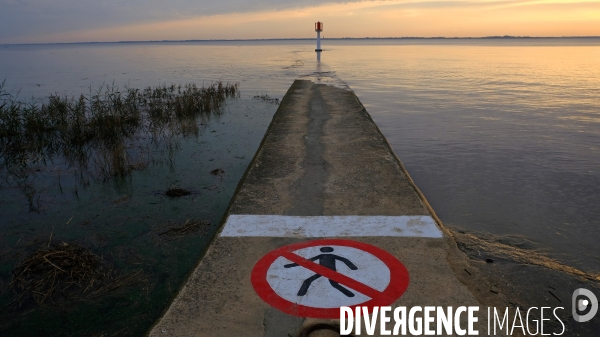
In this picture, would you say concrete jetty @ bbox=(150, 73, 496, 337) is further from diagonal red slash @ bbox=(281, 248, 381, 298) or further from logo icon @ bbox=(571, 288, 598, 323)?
logo icon @ bbox=(571, 288, 598, 323)

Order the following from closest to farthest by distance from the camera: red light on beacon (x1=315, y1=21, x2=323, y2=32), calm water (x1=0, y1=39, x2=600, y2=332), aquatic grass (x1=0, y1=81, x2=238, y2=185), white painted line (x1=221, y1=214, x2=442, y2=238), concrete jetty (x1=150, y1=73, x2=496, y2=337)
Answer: concrete jetty (x1=150, y1=73, x2=496, y2=337) < white painted line (x1=221, y1=214, x2=442, y2=238) < calm water (x1=0, y1=39, x2=600, y2=332) < aquatic grass (x1=0, y1=81, x2=238, y2=185) < red light on beacon (x1=315, y1=21, x2=323, y2=32)

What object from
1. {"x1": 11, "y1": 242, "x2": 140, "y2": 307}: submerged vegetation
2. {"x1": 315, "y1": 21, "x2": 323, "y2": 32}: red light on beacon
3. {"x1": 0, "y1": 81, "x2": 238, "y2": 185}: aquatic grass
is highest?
{"x1": 315, "y1": 21, "x2": 323, "y2": 32}: red light on beacon

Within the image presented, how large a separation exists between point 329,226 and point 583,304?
8.65 ft

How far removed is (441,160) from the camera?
10086mm

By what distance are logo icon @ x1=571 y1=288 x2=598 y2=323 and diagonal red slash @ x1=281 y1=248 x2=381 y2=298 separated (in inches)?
74.0

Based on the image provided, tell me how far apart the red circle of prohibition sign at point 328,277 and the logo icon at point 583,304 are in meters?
1.58

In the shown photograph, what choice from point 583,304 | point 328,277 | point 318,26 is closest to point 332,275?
point 328,277

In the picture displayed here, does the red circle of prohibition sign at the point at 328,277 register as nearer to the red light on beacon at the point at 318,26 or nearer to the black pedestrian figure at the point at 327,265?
the black pedestrian figure at the point at 327,265

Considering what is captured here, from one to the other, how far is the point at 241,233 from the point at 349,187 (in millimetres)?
2093

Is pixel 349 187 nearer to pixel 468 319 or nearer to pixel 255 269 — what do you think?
pixel 255 269

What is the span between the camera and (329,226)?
516 centimetres

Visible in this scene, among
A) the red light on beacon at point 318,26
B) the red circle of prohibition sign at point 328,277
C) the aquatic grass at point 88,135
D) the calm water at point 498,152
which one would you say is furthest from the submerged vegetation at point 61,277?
the red light on beacon at point 318,26

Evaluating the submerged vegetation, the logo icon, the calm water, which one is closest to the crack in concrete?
the calm water

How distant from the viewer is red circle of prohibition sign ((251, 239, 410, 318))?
3590mm
